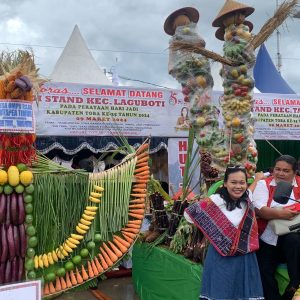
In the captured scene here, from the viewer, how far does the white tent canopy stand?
7293 mm

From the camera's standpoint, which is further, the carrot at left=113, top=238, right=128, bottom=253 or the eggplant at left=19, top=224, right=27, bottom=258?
the carrot at left=113, top=238, right=128, bottom=253

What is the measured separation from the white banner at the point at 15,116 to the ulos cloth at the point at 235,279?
145cm

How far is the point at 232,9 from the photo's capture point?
3975 millimetres

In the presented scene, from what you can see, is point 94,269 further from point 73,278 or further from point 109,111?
point 109,111

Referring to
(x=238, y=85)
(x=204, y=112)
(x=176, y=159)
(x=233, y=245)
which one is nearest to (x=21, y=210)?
(x=233, y=245)

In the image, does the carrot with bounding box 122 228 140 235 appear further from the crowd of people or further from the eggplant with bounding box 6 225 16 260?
the eggplant with bounding box 6 225 16 260

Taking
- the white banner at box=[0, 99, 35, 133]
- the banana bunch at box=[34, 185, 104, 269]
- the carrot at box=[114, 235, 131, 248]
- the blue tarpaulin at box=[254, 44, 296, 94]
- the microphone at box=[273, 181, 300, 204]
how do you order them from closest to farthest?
the microphone at box=[273, 181, 300, 204]
the white banner at box=[0, 99, 35, 133]
the banana bunch at box=[34, 185, 104, 269]
the carrot at box=[114, 235, 131, 248]
the blue tarpaulin at box=[254, 44, 296, 94]

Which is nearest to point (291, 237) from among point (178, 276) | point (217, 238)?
point (217, 238)

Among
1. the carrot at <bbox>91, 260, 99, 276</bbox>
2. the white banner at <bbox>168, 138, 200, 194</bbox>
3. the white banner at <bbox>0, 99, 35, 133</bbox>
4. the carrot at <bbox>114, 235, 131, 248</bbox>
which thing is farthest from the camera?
the white banner at <bbox>168, 138, 200, 194</bbox>

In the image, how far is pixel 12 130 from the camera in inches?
101

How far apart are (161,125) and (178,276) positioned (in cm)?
331

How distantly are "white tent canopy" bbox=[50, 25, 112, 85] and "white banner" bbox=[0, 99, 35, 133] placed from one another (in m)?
4.59

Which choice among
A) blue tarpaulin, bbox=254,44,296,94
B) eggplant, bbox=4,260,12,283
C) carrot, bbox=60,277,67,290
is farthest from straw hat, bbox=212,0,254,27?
blue tarpaulin, bbox=254,44,296,94

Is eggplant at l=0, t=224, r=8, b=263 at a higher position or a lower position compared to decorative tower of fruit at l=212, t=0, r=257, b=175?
lower
